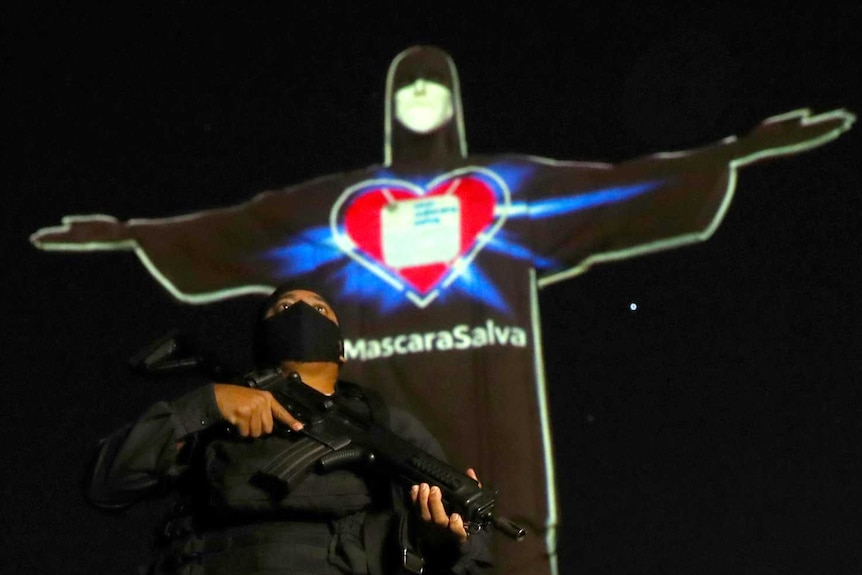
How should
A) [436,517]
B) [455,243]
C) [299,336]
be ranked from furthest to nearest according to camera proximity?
[455,243] < [299,336] < [436,517]

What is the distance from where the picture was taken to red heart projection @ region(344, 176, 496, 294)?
2242 mm

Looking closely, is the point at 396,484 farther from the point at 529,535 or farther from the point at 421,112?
the point at 421,112

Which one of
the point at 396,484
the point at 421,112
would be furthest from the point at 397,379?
the point at 396,484

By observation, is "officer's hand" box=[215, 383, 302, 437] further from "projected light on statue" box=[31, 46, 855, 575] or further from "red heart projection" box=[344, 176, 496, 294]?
"red heart projection" box=[344, 176, 496, 294]

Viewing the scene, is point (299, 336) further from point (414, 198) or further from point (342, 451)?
point (414, 198)

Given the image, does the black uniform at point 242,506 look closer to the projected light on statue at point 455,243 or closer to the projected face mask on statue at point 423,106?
the projected light on statue at point 455,243

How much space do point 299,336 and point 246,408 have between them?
17 centimetres

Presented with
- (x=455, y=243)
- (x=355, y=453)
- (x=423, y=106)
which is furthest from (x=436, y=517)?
(x=423, y=106)

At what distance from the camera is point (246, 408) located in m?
1.28

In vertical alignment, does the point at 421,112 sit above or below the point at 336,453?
above

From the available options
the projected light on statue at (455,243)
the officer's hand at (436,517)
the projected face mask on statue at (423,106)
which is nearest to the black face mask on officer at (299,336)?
the officer's hand at (436,517)

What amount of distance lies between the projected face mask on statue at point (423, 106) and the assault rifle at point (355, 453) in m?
1.10

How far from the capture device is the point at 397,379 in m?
2.18

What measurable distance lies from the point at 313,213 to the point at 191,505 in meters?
1.11
